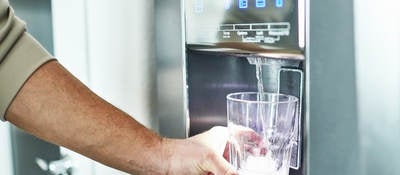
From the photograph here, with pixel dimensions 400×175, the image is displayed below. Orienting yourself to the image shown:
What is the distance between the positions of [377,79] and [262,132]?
0.61ft

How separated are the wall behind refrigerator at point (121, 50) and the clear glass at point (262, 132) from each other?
282mm

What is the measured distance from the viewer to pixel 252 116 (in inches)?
27.8

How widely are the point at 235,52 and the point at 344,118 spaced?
0.63 feet

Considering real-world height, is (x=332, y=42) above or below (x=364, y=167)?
above

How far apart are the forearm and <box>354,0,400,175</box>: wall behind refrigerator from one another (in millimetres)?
301

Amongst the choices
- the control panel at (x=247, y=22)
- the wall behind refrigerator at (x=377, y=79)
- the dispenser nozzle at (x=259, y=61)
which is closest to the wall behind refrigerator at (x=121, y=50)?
the control panel at (x=247, y=22)

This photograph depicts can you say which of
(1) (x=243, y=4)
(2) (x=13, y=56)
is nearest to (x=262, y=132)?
(1) (x=243, y=4)

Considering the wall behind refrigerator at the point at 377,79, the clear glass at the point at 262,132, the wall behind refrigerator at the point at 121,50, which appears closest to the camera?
the wall behind refrigerator at the point at 377,79

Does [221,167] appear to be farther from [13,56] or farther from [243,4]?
[13,56]

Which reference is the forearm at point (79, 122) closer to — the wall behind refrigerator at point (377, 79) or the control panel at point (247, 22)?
the control panel at point (247, 22)

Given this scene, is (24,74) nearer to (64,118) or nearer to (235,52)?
(64,118)

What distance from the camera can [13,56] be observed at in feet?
2.34

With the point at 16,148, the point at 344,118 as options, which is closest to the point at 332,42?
the point at 344,118

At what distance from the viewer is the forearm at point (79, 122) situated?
71 cm
